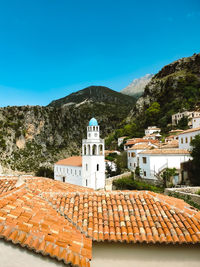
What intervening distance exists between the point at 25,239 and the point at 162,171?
1009 inches

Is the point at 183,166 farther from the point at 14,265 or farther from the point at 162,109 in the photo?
the point at 162,109

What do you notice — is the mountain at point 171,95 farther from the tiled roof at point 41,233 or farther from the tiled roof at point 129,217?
the tiled roof at point 41,233

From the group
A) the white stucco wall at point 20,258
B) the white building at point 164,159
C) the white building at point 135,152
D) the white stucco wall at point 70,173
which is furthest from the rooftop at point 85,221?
the white stucco wall at point 70,173

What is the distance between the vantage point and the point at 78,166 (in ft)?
139

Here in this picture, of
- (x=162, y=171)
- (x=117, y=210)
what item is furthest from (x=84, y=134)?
(x=117, y=210)

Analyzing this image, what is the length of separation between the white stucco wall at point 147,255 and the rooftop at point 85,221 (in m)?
0.36

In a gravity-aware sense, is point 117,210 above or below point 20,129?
below

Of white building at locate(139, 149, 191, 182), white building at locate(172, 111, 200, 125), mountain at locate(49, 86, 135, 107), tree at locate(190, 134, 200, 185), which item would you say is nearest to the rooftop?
tree at locate(190, 134, 200, 185)

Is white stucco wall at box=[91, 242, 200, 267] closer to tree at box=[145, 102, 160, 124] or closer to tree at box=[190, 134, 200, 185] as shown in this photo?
tree at box=[190, 134, 200, 185]

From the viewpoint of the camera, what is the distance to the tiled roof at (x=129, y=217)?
5.23 m

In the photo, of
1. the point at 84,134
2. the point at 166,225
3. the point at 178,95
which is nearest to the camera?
the point at 166,225

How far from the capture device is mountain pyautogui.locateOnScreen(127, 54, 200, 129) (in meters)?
76.2

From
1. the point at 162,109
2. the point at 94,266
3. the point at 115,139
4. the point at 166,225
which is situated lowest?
the point at 94,266

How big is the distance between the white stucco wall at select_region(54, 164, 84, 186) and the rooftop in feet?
117
